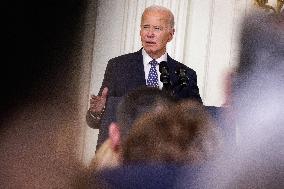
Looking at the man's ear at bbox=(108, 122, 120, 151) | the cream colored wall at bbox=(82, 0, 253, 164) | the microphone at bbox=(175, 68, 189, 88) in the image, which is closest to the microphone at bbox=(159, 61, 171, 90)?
the microphone at bbox=(175, 68, 189, 88)

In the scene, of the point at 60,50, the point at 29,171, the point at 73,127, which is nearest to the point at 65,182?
the point at 29,171

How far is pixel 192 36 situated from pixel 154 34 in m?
0.42

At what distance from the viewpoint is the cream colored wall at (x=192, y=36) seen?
7.16 ft

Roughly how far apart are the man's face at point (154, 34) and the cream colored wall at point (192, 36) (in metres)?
0.35

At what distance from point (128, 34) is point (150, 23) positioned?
450 mm

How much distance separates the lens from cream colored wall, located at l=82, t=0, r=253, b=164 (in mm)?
2184

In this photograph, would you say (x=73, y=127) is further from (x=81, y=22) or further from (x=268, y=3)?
(x=268, y=3)

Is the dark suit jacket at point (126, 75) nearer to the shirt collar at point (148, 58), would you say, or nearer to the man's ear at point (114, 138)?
the shirt collar at point (148, 58)

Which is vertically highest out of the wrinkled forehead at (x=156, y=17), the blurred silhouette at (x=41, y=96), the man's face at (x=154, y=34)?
the wrinkled forehead at (x=156, y=17)

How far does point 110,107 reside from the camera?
132 centimetres

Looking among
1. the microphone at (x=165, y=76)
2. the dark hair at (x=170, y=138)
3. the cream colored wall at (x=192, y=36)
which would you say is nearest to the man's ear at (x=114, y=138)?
the dark hair at (x=170, y=138)

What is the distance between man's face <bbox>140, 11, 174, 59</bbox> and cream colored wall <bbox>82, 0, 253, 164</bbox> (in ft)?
1.15

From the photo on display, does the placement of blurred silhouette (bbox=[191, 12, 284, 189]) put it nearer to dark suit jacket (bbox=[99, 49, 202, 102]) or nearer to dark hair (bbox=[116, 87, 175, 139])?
dark suit jacket (bbox=[99, 49, 202, 102])

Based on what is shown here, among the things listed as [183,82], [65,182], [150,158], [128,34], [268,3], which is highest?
[268,3]
